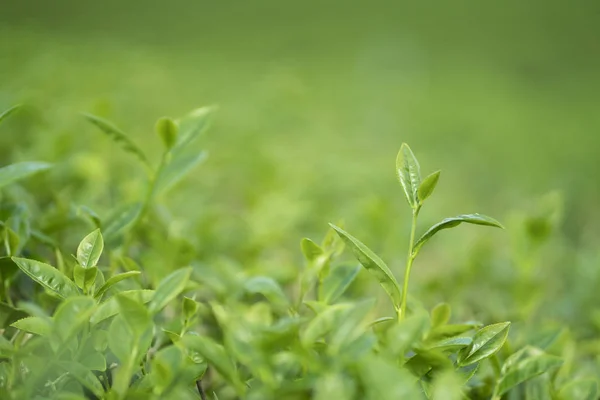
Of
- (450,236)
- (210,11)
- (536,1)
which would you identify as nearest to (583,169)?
(450,236)

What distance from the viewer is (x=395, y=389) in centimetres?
39

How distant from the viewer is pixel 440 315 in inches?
24.7

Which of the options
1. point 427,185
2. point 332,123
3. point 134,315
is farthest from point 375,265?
point 332,123

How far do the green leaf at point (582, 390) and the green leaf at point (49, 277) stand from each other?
470 millimetres

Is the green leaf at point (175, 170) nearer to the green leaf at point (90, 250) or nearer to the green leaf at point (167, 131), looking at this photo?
the green leaf at point (167, 131)

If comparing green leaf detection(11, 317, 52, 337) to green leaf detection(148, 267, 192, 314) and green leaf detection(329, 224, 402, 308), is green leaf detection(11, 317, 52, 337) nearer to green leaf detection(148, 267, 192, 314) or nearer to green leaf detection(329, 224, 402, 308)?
green leaf detection(148, 267, 192, 314)

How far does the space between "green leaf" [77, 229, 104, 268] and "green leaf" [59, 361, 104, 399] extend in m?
0.09

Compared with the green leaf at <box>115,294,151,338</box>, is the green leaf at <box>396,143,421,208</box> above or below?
above

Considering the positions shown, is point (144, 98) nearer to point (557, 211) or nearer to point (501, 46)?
point (557, 211)

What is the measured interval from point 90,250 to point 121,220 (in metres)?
0.17

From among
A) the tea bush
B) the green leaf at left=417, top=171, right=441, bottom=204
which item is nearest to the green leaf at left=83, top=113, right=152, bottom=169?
the tea bush

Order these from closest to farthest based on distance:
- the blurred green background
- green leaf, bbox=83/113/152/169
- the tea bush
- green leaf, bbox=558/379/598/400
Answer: the tea bush < green leaf, bbox=558/379/598/400 < green leaf, bbox=83/113/152/169 < the blurred green background

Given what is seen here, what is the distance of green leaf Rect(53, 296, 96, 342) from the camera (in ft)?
1.53

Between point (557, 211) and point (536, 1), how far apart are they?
24.1 feet
